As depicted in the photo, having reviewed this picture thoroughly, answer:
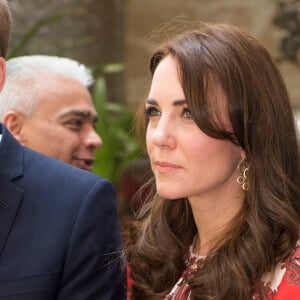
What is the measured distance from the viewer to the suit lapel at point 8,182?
2.51m

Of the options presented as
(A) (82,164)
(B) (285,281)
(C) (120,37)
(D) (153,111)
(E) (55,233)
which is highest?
(D) (153,111)

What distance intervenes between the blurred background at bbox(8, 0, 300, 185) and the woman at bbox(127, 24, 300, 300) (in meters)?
2.25

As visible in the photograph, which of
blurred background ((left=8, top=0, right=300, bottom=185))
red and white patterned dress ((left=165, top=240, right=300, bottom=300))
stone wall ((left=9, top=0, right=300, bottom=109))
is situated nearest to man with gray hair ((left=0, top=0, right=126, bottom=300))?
red and white patterned dress ((left=165, top=240, right=300, bottom=300))

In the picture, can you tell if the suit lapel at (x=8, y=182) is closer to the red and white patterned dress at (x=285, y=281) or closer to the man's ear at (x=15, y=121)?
the red and white patterned dress at (x=285, y=281)

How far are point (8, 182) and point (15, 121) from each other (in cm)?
116

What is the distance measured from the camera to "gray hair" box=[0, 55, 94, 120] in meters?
3.74

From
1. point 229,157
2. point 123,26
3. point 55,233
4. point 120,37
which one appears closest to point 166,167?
point 229,157

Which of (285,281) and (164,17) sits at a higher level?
(285,281)

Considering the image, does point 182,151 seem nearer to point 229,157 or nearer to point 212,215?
point 229,157

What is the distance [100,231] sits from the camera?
2.53m

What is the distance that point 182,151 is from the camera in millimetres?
2279

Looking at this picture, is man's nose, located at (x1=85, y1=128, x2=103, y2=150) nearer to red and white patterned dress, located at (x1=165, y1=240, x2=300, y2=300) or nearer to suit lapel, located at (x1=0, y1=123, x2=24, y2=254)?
suit lapel, located at (x1=0, y1=123, x2=24, y2=254)

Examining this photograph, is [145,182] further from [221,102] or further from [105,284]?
[221,102]

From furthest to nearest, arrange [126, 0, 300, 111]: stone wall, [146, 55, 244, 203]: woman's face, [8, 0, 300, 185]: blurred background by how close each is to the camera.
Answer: [126, 0, 300, 111]: stone wall
[8, 0, 300, 185]: blurred background
[146, 55, 244, 203]: woman's face
